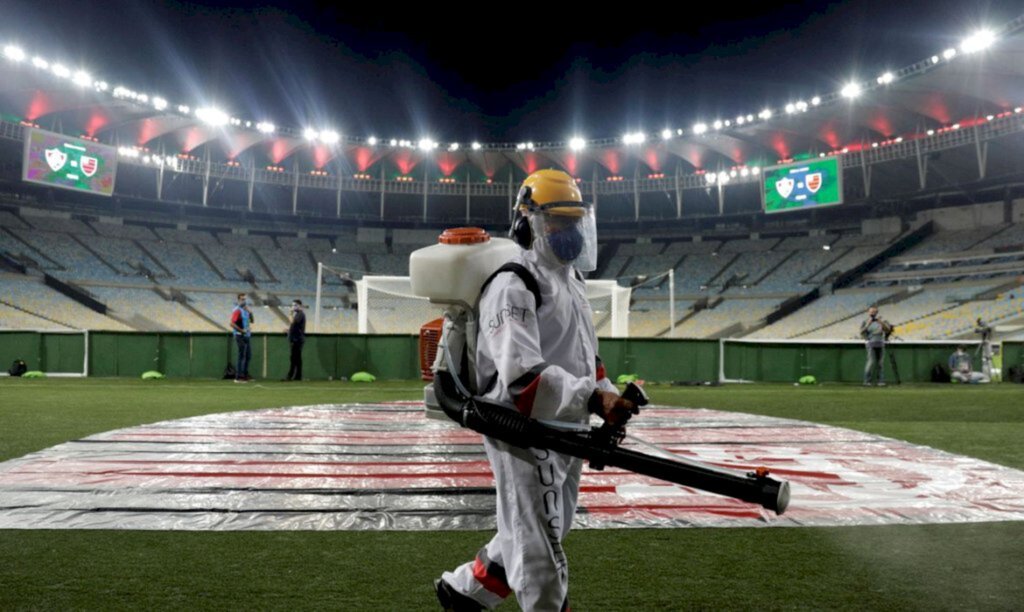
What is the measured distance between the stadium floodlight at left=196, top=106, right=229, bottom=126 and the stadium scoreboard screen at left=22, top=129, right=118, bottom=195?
5.57m

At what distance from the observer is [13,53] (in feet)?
104

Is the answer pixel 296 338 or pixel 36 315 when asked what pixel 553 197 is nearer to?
pixel 296 338

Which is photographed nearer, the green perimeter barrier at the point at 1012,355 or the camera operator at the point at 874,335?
the camera operator at the point at 874,335

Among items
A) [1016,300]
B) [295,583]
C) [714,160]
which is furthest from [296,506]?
[714,160]

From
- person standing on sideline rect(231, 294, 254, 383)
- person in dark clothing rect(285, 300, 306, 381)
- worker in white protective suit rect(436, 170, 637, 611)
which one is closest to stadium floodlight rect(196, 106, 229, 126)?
person standing on sideline rect(231, 294, 254, 383)

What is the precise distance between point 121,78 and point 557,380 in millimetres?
46323

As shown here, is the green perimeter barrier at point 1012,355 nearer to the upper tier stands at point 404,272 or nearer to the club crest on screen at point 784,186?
the upper tier stands at point 404,272

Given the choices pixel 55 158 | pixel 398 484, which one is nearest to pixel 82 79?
pixel 55 158

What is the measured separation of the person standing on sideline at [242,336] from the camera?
15281mm

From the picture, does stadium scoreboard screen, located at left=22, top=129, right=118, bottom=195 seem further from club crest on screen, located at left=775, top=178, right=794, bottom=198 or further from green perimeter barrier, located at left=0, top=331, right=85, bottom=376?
club crest on screen, located at left=775, top=178, right=794, bottom=198

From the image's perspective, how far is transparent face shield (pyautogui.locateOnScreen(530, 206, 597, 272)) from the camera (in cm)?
243

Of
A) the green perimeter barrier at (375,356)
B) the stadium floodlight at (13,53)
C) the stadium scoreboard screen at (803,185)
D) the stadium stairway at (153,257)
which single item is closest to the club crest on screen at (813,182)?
the stadium scoreboard screen at (803,185)

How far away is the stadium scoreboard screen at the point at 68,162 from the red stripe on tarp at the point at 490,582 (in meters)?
41.0

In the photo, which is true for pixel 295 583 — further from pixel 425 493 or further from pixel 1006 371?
pixel 1006 371
